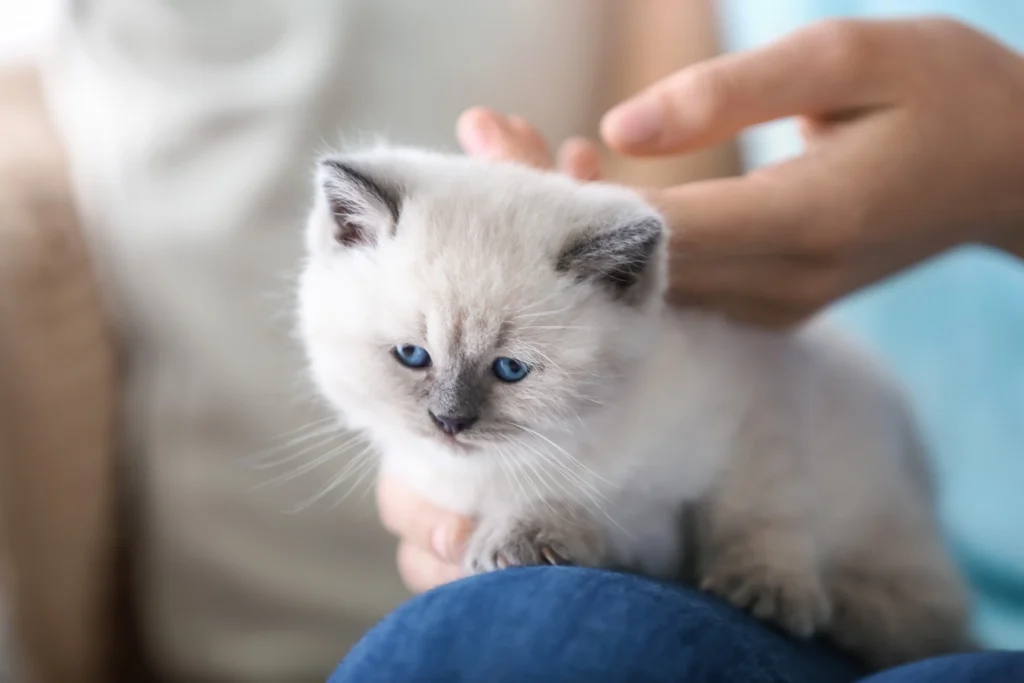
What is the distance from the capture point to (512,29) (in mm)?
1498

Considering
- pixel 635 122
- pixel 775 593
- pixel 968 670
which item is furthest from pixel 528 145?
pixel 968 670

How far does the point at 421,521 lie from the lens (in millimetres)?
966

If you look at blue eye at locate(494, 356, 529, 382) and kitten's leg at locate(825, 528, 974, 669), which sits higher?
blue eye at locate(494, 356, 529, 382)

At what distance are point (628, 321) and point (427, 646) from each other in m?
0.37

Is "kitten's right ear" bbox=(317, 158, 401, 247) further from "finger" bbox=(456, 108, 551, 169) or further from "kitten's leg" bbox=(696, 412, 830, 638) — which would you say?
"kitten's leg" bbox=(696, 412, 830, 638)

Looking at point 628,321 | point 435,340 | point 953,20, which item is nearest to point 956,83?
point 953,20

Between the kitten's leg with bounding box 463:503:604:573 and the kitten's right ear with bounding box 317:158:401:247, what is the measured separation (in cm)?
33

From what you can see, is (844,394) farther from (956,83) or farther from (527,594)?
(527,594)

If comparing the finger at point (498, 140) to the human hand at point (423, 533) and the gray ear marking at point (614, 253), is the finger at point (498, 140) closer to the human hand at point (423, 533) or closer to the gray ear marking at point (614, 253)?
the gray ear marking at point (614, 253)

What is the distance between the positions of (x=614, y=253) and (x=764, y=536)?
1.15 ft

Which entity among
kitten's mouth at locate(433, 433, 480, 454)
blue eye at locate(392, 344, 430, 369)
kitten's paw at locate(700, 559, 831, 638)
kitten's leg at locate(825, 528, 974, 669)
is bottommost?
kitten's leg at locate(825, 528, 974, 669)

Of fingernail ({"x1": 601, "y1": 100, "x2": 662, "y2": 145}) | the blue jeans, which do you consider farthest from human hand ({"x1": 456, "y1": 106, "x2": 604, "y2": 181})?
the blue jeans

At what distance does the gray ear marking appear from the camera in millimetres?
785

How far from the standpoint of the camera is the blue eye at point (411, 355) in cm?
81
